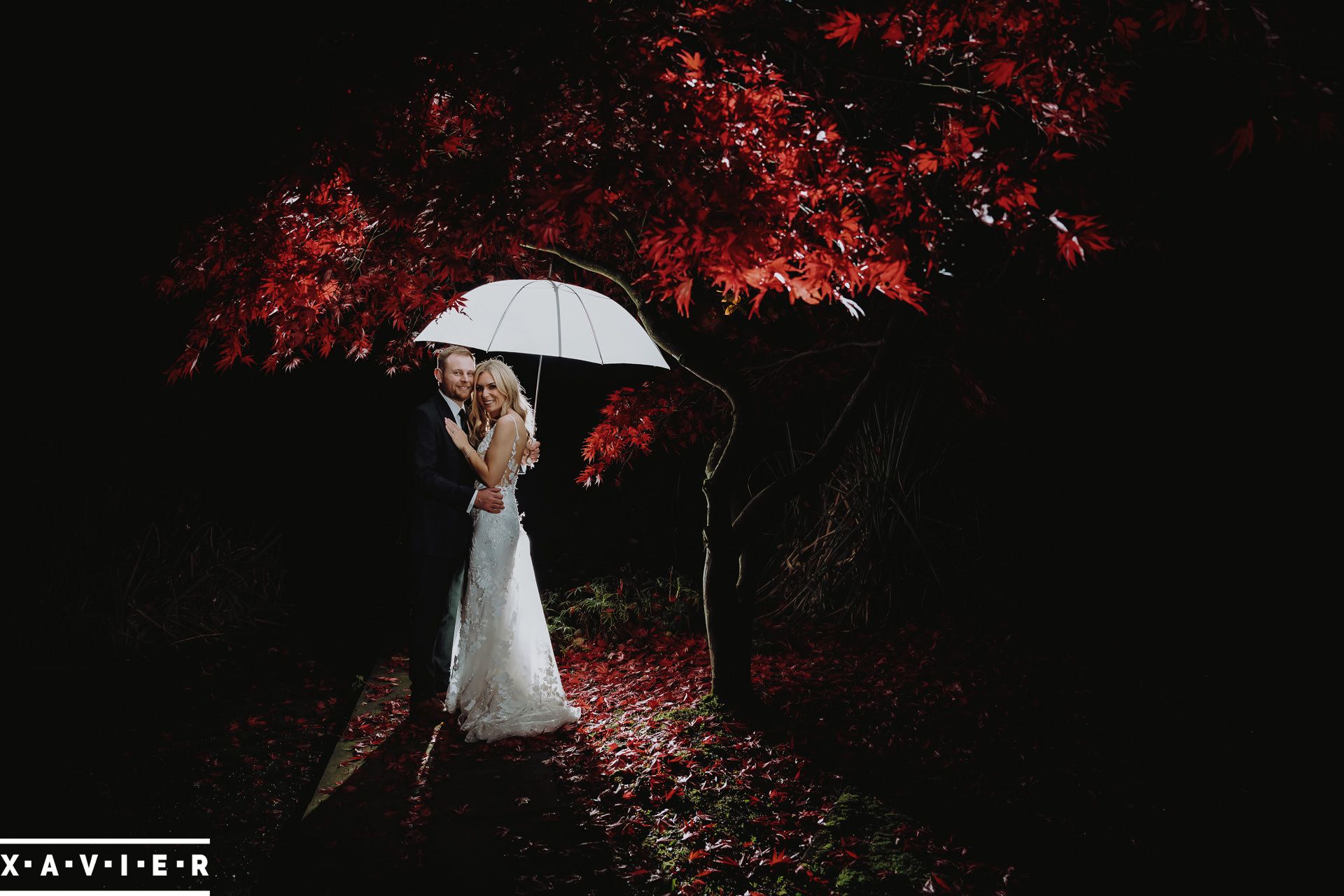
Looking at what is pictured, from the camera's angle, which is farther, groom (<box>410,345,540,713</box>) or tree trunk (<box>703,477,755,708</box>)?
groom (<box>410,345,540,713</box>)

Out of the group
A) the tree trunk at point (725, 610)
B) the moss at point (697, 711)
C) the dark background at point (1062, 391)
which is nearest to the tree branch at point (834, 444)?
the tree trunk at point (725, 610)

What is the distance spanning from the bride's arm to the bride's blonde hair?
0.10 m

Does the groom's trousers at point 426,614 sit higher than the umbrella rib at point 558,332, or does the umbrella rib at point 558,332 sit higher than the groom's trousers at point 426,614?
the umbrella rib at point 558,332

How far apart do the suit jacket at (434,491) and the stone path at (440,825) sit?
41.1 inches

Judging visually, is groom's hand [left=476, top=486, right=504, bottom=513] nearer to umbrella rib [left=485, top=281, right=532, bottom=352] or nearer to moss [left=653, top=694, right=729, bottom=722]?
umbrella rib [left=485, top=281, right=532, bottom=352]

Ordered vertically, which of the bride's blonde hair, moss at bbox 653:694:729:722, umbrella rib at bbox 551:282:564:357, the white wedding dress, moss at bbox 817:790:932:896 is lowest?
moss at bbox 817:790:932:896

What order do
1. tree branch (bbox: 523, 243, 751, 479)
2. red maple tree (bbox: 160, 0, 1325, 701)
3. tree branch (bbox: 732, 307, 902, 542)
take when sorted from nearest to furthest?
1. red maple tree (bbox: 160, 0, 1325, 701)
2. tree branch (bbox: 732, 307, 902, 542)
3. tree branch (bbox: 523, 243, 751, 479)

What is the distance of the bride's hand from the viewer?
4160 millimetres

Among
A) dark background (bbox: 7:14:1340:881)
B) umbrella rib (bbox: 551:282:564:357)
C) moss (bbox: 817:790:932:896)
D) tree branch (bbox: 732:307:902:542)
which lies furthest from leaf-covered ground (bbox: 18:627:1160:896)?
umbrella rib (bbox: 551:282:564:357)

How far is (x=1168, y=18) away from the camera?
2.77 metres

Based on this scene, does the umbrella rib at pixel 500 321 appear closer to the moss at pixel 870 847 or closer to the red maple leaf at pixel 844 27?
the red maple leaf at pixel 844 27

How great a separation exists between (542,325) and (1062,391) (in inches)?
169

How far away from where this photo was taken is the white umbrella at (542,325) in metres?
4.24

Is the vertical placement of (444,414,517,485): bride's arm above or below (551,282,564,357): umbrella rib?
below
